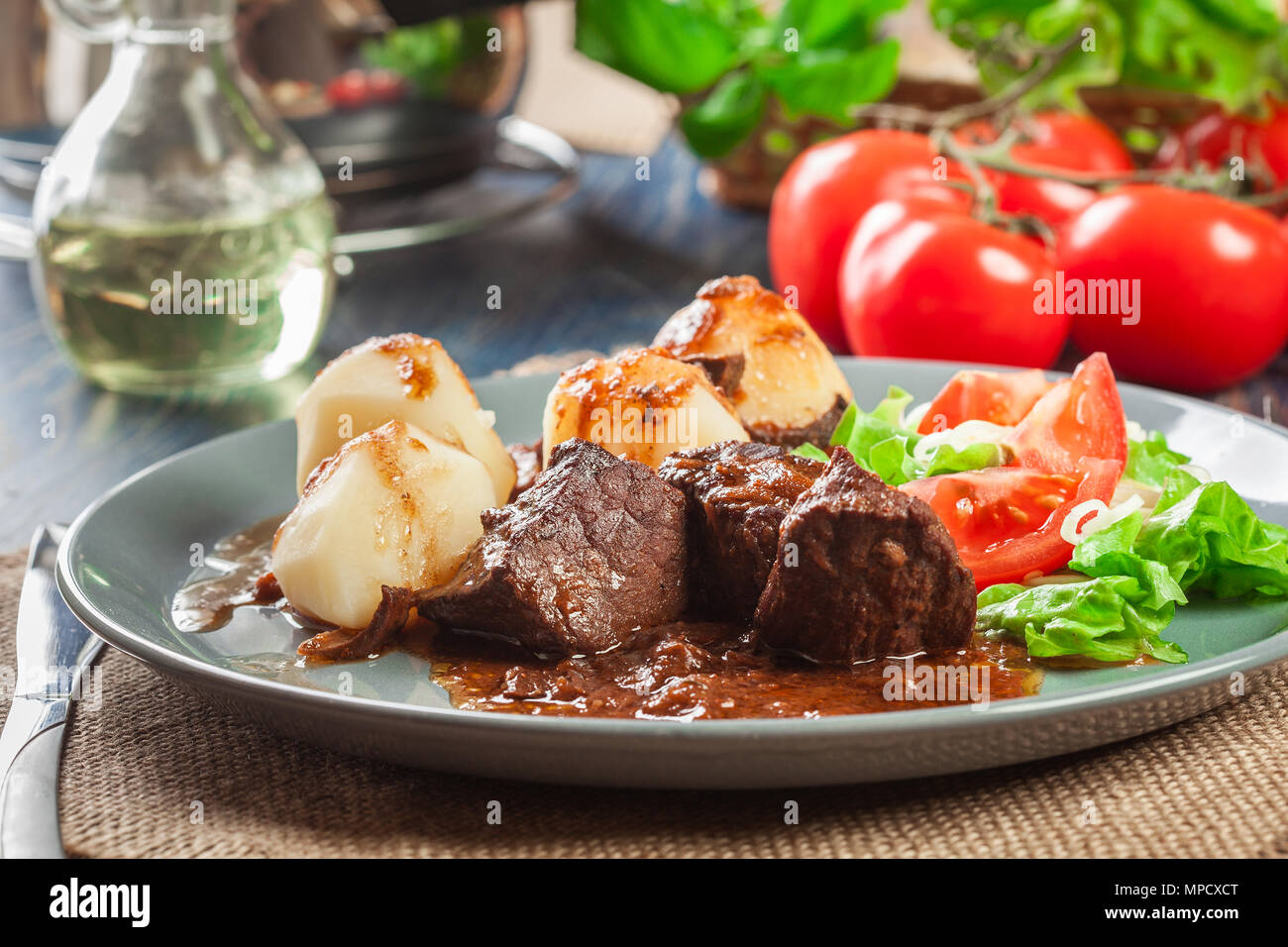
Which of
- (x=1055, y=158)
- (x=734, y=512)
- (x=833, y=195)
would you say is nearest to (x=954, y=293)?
(x=833, y=195)

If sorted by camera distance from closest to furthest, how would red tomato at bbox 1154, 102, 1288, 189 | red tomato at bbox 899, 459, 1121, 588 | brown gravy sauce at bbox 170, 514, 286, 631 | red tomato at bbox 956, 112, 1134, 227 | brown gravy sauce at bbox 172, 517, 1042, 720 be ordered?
brown gravy sauce at bbox 172, 517, 1042, 720 < brown gravy sauce at bbox 170, 514, 286, 631 < red tomato at bbox 899, 459, 1121, 588 < red tomato at bbox 956, 112, 1134, 227 < red tomato at bbox 1154, 102, 1288, 189

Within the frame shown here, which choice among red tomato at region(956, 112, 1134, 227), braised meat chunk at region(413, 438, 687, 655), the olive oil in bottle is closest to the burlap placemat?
braised meat chunk at region(413, 438, 687, 655)

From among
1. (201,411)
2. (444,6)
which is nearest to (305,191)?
(201,411)

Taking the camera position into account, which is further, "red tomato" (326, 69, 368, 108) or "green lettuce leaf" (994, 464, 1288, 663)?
"red tomato" (326, 69, 368, 108)

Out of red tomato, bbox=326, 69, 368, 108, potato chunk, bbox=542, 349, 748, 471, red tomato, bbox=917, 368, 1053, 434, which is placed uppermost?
red tomato, bbox=326, 69, 368, 108

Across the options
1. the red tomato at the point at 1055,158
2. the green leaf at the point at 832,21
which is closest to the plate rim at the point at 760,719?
the red tomato at the point at 1055,158

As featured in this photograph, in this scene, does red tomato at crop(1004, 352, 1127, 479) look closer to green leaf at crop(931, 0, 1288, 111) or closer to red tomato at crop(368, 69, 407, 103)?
green leaf at crop(931, 0, 1288, 111)

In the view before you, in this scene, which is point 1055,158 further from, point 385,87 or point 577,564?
point 577,564
